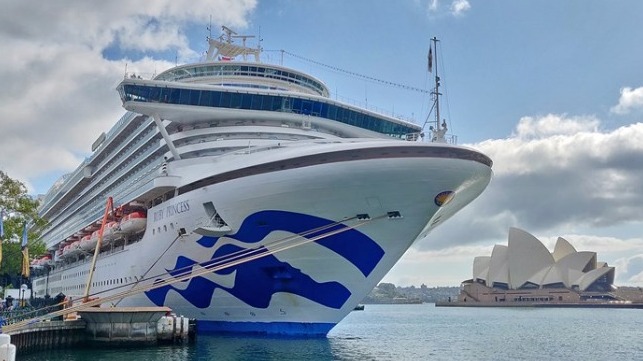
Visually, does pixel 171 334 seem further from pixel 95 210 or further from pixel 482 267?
A: pixel 482 267

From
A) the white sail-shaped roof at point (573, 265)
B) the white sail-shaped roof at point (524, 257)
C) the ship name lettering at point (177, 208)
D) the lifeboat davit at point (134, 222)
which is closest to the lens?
the ship name lettering at point (177, 208)

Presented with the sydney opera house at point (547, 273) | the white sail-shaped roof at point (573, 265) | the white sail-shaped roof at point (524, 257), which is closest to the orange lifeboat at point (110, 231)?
the white sail-shaped roof at point (524, 257)

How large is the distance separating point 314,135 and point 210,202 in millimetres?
5476

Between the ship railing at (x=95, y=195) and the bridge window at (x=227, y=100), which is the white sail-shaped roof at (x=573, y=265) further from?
the bridge window at (x=227, y=100)

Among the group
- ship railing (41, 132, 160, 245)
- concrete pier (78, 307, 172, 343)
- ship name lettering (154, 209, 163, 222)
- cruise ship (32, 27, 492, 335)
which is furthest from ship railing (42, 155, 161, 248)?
concrete pier (78, 307, 172, 343)

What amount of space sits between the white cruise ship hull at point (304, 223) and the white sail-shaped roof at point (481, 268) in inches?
4154

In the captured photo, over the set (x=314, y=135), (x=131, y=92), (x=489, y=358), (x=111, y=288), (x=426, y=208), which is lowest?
(x=489, y=358)

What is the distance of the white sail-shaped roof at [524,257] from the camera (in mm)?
107688

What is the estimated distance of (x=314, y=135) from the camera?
971 inches

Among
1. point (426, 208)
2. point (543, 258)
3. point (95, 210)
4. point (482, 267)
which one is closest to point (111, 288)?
point (95, 210)

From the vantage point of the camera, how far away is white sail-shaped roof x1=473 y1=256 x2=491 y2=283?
124 metres

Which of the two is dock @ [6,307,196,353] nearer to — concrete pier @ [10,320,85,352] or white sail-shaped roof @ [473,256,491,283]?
concrete pier @ [10,320,85,352]

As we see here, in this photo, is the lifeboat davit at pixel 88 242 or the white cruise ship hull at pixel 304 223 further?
the lifeboat davit at pixel 88 242

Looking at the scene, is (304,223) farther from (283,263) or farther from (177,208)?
(177,208)
